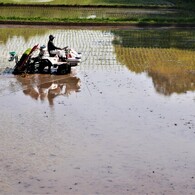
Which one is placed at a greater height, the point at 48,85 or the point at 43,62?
the point at 43,62

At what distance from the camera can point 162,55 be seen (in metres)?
20.8

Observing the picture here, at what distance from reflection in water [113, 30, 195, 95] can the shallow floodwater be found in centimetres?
4

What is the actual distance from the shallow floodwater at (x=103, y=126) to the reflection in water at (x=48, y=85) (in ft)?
0.09

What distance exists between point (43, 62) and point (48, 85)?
5.23ft

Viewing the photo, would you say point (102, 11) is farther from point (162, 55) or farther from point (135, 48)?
point (162, 55)

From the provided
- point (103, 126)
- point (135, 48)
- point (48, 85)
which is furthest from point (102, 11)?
point (103, 126)

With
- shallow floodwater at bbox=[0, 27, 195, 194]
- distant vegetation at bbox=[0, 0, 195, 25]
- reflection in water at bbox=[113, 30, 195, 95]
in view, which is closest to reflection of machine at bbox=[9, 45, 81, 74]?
shallow floodwater at bbox=[0, 27, 195, 194]

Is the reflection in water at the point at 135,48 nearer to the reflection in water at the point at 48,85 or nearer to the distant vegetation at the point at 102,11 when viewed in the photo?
the reflection in water at the point at 48,85

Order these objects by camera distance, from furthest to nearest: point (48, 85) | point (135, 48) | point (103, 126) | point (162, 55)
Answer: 1. point (135, 48)
2. point (162, 55)
3. point (48, 85)
4. point (103, 126)

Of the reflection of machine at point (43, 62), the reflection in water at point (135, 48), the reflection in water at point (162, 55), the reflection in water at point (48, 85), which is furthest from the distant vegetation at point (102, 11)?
the reflection in water at point (48, 85)

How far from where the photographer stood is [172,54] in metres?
21.1

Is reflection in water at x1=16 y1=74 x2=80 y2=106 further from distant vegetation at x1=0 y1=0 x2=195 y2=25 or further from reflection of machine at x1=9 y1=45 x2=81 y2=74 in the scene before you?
distant vegetation at x1=0 y1=0 x2=195 y2=25

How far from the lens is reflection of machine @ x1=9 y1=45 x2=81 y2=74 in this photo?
56.7ft

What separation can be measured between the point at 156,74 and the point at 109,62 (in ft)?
Answer: 8.04
